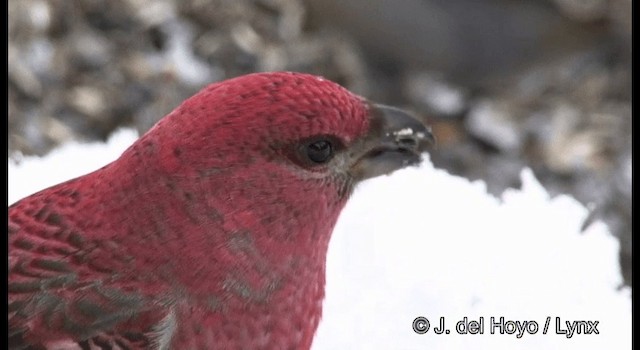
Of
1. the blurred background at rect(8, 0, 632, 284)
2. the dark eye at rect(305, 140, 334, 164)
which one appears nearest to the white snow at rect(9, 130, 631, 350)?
the blurred background at rect(8, 0, 632, 284)

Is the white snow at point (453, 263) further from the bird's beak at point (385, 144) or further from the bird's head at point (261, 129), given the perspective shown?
the bird's head at point (261, 129)

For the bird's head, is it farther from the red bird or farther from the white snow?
the white snow

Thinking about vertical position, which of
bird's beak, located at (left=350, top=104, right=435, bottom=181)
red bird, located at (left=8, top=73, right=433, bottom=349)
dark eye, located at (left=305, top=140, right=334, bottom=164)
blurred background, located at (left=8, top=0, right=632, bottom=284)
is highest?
blurred background, located at (left=8, top=0, right=632, bottom=284)

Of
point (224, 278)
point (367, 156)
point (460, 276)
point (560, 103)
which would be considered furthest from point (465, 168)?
point (224, 278)

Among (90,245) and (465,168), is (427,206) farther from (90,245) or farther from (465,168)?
(90,245)

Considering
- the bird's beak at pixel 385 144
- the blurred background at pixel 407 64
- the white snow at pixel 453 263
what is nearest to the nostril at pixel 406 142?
the bird's beak at pixel 385 144
